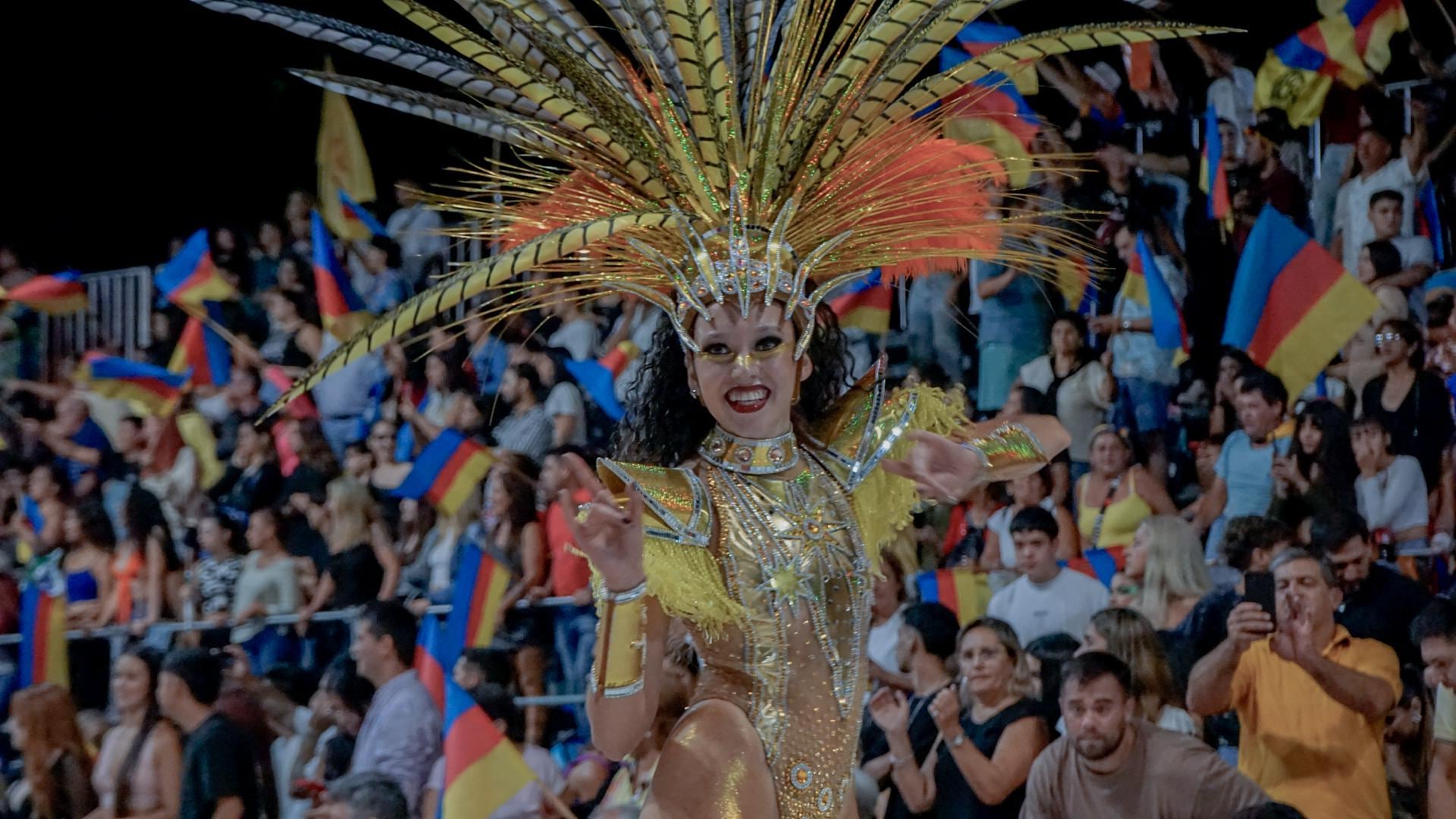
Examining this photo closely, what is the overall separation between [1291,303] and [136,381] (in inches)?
240

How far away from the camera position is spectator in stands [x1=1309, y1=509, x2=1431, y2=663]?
4531 millimetres

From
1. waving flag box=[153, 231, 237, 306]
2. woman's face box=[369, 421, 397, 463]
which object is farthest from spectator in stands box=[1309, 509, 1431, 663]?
waving flag box=[153, 231, 237, 306]

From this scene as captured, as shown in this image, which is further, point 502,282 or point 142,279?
point 142,279

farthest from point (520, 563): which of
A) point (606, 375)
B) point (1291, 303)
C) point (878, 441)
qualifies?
point (878, 441)

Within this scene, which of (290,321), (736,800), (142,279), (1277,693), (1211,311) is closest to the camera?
(736,800)

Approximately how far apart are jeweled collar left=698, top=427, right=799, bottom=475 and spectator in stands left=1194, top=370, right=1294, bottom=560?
2.37 metres

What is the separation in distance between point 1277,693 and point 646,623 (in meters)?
2.24

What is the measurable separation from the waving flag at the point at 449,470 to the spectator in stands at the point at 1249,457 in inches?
115

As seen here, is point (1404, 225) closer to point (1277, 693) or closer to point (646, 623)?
point (1277, 693)

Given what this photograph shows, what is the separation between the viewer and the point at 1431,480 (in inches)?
195

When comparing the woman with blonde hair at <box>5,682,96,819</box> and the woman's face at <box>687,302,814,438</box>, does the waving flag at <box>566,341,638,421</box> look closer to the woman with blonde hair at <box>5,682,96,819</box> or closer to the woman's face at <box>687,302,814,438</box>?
the woman with blonde hair at <box>5,682,96,819</box>

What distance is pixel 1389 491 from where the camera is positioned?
4.89m

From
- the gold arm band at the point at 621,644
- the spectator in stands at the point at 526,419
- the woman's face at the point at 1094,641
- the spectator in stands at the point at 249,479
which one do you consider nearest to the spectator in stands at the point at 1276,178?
the woman's face at the point at 1094,641

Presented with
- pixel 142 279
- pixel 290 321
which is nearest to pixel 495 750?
pixel 290 321
